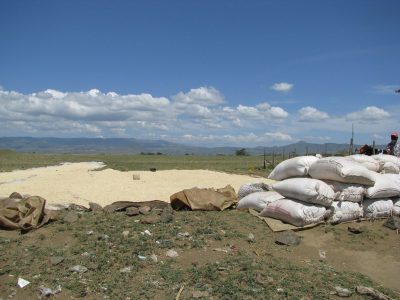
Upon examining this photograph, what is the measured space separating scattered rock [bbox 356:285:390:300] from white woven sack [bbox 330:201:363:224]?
227 cm

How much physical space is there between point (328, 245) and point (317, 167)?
5.04 feet

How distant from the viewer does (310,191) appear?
22.4 ft

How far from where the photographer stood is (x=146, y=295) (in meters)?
4.67

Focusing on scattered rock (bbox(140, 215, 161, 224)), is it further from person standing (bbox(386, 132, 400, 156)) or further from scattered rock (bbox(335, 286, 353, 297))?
person standing (bbox(386, 132, 400, 156))

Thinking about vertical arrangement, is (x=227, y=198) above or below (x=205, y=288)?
above

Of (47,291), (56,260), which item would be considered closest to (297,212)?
(56,260)

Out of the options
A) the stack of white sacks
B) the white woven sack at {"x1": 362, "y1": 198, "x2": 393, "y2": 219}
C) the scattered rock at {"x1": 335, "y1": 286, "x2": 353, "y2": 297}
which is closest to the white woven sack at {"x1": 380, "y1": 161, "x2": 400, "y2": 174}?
the stack of white sacks

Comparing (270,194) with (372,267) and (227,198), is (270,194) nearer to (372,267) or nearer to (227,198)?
(227,198)

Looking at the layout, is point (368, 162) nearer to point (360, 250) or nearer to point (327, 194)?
point (327, 194)

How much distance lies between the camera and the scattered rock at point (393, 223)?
6.85 metres

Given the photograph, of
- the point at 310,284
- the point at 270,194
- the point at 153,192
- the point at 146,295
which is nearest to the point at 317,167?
the point at 270,194

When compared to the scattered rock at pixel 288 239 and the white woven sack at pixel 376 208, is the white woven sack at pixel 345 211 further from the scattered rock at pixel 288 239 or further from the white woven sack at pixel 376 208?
the scattered rock at pixel 288 239

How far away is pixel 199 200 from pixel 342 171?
2.57 m

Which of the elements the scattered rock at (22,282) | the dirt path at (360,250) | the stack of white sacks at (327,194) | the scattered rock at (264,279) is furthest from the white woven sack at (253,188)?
the scattered rock at (22,282)
